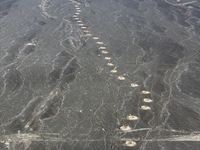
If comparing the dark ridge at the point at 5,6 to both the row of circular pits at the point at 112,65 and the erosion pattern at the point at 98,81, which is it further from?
the row of circular pits at the point at 112,65

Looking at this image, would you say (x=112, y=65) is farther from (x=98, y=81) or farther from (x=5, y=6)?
(x=5, y=6)

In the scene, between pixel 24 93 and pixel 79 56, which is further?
pixel 79 56

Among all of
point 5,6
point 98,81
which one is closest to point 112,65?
point 98,81

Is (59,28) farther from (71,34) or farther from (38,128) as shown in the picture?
(38,128)

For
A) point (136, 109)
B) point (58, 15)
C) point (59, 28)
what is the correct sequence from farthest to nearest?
point (58, 15) → point (59, 28) → point (136, 109)

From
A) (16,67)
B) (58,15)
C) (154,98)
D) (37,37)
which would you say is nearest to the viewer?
(154,98)

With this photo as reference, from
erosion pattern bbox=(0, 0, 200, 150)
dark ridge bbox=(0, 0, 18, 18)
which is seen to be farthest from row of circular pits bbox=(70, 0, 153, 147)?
dark ridge bbox=(0, 0, 18, 18)

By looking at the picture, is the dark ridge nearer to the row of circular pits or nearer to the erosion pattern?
the erosion pattern

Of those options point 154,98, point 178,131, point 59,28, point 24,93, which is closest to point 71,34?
point 59,28
